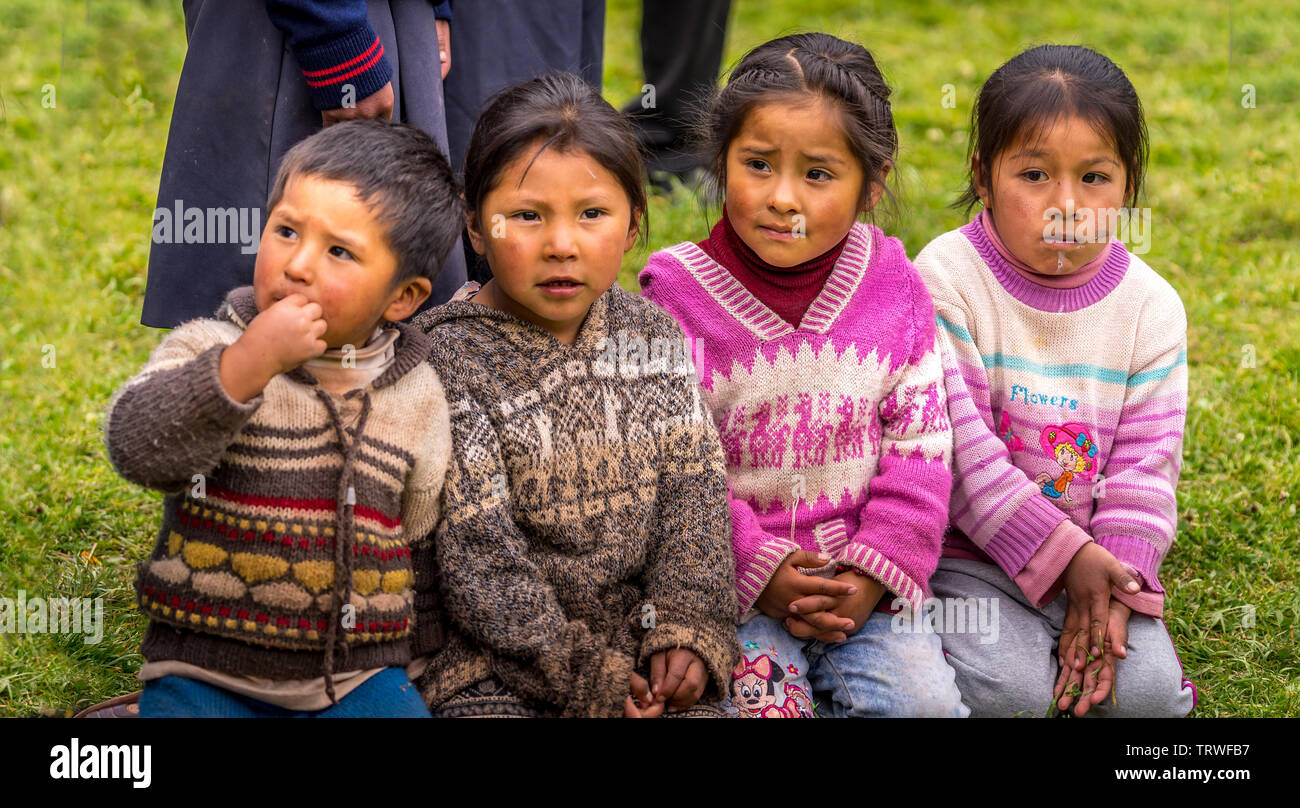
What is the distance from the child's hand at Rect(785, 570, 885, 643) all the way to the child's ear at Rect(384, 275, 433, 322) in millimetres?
965

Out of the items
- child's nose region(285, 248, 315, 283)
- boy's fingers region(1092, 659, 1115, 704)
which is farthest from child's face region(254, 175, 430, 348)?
boy's fingers region(1092, 659, 1115, 704)

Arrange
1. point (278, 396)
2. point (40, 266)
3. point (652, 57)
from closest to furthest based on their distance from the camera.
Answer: point (278, 396) < point (40, 266) < point (652, 57)

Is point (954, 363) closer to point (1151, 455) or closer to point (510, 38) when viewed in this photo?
point (1151, 455)

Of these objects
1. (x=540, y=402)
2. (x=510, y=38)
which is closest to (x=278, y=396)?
(x=540, y=402)

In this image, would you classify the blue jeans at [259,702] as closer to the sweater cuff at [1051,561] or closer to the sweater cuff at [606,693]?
the sweater cuff at [606,693]

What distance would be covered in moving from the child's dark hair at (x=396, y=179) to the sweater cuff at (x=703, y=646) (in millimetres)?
801

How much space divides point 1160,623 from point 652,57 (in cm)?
425

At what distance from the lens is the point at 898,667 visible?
2.66m

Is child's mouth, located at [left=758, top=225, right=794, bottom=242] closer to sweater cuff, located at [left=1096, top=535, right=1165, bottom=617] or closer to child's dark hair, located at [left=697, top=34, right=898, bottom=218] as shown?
→ child's dark hair, located at [left=697, top=34, right=898, bottom=218]

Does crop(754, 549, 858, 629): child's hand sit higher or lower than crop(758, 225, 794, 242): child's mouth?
lower

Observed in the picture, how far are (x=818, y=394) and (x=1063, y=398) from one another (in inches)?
23.1

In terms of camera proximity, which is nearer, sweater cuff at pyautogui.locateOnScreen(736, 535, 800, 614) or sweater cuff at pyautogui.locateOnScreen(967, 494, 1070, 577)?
sweater cuff at pyautogui.locateOnScreen(736, 535, 800, 614)

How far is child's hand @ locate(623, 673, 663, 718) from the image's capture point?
2406 millimetres

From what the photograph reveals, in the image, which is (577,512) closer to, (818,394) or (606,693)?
(606,693)
